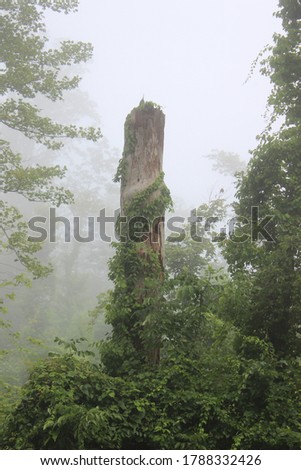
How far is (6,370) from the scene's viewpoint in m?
21.0

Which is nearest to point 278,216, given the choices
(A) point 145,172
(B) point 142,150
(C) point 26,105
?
(A) point 145,172

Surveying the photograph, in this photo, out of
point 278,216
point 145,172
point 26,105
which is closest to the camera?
point 278,216

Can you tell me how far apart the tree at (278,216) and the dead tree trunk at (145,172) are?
1.45m

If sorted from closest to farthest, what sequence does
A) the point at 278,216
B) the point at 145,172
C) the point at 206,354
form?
the point at 206,354 → the point at 278,216 → the point at 145,172

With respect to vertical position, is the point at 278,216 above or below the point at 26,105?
below

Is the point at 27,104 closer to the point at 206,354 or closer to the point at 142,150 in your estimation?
the point at 142,150

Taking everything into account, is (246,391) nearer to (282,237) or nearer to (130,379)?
(130,379)

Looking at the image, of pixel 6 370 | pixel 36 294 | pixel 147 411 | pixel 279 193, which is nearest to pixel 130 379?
pixel 147 411

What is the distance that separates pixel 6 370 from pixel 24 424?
18310mm

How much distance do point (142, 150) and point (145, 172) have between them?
46 centimetres

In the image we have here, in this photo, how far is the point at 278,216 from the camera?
6.53m

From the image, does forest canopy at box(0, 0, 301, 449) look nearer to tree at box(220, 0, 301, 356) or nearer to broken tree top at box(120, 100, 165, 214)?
tree at box(220, 0, 301, 356)

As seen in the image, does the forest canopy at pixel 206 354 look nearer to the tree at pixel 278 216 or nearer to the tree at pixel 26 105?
the tree at pixel 278 216

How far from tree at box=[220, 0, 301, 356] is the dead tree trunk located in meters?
1.45
